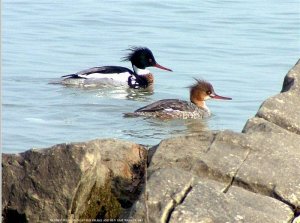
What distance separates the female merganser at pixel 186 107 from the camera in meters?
13.1

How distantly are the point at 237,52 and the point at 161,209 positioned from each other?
41.8 feet

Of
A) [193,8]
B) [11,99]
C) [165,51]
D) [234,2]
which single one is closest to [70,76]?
[11,99]

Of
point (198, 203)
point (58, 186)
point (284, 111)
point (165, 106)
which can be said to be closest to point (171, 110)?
point (165, 106)

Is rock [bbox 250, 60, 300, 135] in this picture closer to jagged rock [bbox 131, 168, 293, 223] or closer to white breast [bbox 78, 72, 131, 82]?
jagged rock [bbox 131, 168, 293, 223]

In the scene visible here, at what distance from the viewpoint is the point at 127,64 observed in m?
18.5

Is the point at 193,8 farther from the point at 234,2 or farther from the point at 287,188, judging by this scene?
the point at 287,188

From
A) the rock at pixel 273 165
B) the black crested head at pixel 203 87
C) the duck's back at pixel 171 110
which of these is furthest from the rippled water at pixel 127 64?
the rock at pixel 273 165

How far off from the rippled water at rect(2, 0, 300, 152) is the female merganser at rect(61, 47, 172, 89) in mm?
182

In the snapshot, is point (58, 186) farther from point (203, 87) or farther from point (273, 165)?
point (203, 87)

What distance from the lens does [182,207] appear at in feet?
15.8

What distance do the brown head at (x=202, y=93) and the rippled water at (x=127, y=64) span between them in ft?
0.87

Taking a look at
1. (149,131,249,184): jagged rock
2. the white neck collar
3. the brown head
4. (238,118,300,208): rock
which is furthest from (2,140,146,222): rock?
the white neck collar

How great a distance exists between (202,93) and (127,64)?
4.77 m

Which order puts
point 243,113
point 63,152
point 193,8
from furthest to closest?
1. point 193,8
2. point 243,113
3. point 63,152
